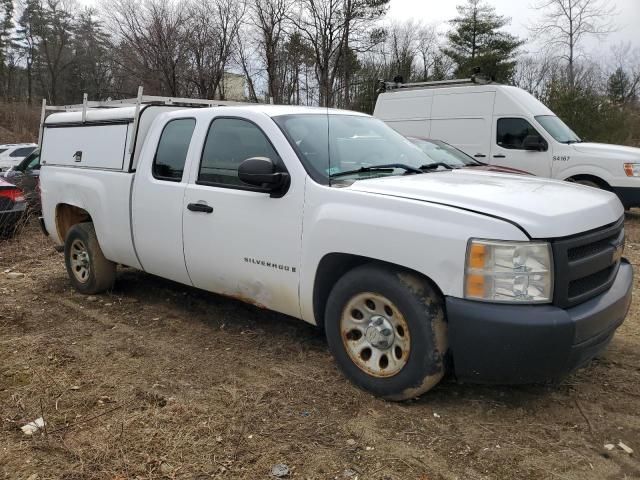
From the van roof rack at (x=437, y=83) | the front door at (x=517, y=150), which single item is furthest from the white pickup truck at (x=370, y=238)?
the van roof rack at (x=437, y=83)

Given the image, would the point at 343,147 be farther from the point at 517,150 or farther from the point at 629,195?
the point at 629,195

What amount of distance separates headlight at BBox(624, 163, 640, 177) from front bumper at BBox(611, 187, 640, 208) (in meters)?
0.24

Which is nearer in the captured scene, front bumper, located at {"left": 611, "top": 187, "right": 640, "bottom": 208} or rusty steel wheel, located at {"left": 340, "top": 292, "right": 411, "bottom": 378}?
rusty steel wheel, located at {"left": 340, "top": 292, "right": 411, "bottom": 378}

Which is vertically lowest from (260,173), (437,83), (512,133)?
(260,173)

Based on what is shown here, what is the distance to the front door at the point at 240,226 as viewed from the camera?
371 centimetres

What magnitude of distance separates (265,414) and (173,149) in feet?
7.83

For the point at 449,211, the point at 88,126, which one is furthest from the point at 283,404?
the point at 88,126

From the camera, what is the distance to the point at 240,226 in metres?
3.95

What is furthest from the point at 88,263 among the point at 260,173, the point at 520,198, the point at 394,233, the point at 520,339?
the point at 520,339

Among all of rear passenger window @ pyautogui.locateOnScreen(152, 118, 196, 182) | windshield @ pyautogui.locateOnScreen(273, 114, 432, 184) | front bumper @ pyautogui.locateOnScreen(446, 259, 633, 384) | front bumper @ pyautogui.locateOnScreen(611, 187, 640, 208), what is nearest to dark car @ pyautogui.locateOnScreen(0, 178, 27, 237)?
rear passenger window @ pyautogui.locateOnScreen(152, 118, 196, 182)

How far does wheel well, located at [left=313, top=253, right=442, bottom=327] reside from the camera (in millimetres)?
3459

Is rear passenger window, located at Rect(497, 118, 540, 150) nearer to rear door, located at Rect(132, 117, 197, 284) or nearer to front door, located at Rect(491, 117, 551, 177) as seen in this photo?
front door, located at Rect(491, 117, 551, 177)

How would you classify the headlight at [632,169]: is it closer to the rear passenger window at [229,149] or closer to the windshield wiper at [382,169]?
the windshield wiper at [382,169]

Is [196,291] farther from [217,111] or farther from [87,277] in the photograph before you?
[217,111]
